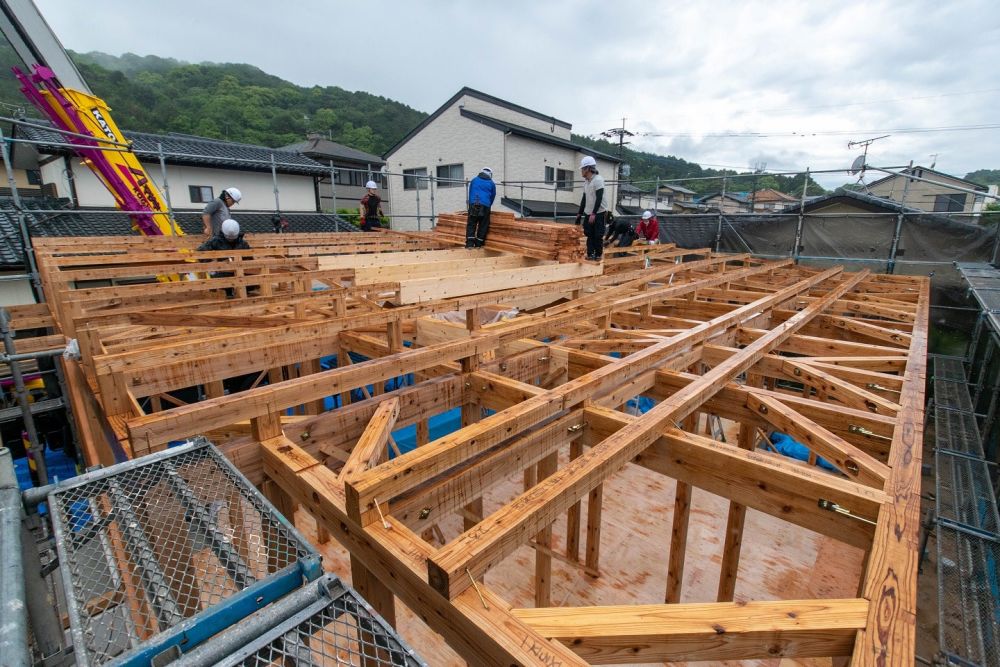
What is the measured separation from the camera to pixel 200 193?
1906cm

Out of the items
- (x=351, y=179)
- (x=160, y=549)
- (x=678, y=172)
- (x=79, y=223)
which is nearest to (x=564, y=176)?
(x=351, y=179)

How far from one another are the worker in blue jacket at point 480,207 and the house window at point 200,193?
15.6 m

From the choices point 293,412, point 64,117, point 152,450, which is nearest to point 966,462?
point 152,450

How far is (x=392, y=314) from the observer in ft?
12.7

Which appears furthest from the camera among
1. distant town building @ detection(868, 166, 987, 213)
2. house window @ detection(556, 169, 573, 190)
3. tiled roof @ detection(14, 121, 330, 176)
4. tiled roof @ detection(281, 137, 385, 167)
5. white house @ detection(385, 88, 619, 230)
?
tiled roof @ detection(281, 137, 385, 167)

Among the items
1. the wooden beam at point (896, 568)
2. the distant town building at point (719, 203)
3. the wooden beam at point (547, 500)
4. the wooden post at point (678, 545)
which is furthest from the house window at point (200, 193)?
the wooden beam at point (896, 568)

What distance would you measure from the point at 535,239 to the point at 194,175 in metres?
17.5

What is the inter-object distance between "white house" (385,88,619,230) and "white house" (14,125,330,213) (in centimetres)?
516

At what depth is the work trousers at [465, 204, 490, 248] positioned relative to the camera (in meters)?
8.78

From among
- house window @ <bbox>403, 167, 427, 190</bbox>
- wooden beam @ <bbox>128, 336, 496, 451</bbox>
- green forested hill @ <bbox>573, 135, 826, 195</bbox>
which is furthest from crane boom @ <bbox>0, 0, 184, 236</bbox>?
green forested hill @ <bbox>573, 135, 826, 195</bbox>

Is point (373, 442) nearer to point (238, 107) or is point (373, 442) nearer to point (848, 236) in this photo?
point (848, 236)

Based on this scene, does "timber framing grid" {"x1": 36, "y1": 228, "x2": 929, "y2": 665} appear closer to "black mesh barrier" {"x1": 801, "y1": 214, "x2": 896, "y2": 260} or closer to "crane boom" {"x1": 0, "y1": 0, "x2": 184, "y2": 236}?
"crane boom" {"x1": 0, "y1": 0, "x2": 184, "y2": 236}

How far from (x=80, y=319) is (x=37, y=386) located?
4.13m

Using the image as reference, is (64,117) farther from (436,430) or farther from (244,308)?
(436,430)
